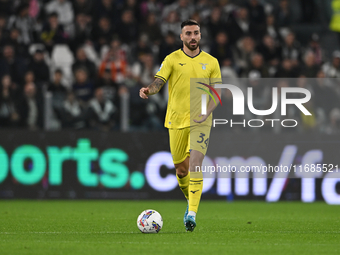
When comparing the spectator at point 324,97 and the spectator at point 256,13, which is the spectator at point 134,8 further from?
the spectator at point 324,97

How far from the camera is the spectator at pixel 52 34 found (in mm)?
16031

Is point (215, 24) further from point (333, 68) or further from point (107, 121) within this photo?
point (107, 121)

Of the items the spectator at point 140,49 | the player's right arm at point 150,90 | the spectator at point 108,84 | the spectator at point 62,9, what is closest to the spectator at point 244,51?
the spectator at point 140,49

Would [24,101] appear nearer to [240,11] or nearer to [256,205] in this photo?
[256,205]

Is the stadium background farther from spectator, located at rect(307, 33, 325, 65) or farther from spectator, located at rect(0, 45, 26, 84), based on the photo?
spectator, located at rect(307, 33, 325, 65)

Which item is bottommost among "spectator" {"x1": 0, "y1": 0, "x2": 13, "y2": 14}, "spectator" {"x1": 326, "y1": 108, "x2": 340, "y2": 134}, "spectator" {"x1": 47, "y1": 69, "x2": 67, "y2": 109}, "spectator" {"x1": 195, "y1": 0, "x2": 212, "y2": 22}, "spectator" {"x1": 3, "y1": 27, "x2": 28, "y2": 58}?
"spectator" {"x1": 326, "y1": 108, "x2": 340, "y2": 134}

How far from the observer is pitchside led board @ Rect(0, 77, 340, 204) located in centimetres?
1391

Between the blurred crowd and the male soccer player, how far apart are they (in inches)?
210

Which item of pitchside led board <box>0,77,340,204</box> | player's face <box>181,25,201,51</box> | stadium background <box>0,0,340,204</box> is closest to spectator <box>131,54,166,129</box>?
stadium background <box>0,0,340,204</box>

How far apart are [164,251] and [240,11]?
1192cm

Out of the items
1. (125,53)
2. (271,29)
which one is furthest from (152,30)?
(271,29)

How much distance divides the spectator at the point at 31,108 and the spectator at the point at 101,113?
1.07m

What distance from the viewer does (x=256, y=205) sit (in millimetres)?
13164

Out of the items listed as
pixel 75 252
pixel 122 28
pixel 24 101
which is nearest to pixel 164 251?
pixel 75 252
